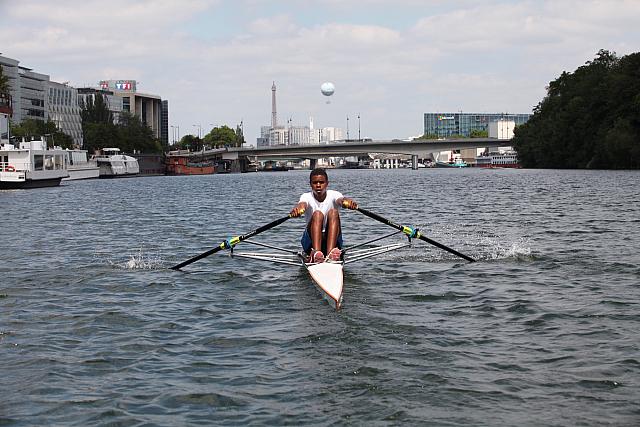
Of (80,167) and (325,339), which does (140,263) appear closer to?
(325,339)

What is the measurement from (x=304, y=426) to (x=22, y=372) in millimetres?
4553

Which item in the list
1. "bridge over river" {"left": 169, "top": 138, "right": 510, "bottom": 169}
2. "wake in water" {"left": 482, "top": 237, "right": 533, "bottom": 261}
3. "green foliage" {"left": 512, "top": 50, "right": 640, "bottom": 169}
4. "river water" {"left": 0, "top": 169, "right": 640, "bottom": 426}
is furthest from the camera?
"bridge over river" {"left": 169, "top": 138, "right": 510, "bottom": 169}

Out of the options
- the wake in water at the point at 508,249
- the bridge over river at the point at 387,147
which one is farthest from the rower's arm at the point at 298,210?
the bridge over river at the point at 387,147

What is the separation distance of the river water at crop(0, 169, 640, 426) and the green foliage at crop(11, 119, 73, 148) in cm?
11532

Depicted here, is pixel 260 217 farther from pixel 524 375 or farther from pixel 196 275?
pixel 524 375

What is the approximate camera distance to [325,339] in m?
13.9

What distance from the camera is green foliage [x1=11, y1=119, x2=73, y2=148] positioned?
138 m

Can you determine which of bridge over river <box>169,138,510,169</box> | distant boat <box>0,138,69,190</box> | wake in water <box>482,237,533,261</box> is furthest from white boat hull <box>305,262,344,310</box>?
bridge over river <box>169,138,510,169</box>

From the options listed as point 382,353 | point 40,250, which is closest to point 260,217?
point 40,250

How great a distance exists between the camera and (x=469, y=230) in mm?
33000

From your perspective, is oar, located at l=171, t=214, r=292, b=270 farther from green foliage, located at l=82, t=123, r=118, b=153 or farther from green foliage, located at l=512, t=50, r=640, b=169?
green foliage, located at l=82, t=123, r=118, b=153

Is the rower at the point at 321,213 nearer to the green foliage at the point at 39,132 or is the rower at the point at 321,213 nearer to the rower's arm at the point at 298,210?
the rower's arm at the point at 298,210

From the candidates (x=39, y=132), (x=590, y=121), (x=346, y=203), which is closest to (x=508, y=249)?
(x=346, y=203)

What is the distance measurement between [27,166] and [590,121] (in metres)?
76.4
